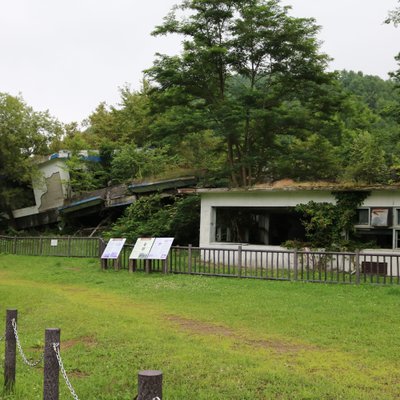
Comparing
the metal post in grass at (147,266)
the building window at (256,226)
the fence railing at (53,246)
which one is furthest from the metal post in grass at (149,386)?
the fence railing at (53,246)

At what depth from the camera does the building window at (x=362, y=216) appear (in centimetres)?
1797

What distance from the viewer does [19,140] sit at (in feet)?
107

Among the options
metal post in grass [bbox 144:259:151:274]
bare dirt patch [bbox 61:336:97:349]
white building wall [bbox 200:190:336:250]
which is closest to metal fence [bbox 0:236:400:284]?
metal post in grass [bbox 144:259:151:274]

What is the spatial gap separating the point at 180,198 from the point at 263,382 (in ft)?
66.7

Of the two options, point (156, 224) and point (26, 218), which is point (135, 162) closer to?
point (156, 224)

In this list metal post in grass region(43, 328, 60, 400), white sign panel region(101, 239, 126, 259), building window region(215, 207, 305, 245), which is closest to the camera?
metal post in grass region(43, 328, 60, 400)

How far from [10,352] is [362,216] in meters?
14.6

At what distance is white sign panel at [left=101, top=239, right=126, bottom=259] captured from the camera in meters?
18.4

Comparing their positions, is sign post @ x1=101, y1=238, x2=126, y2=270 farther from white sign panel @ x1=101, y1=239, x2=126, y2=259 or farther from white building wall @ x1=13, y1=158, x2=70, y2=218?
white building wall @ x1=13, y1=158, x2=70, y2=218

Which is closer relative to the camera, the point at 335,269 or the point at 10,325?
the point at 10,325

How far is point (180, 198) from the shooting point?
1034 inches

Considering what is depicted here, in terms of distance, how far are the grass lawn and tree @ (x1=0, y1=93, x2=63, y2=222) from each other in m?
19.2

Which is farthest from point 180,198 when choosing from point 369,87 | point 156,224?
point 369,87

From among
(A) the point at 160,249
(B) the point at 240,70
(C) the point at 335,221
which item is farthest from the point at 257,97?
(A) the point at 160,249
